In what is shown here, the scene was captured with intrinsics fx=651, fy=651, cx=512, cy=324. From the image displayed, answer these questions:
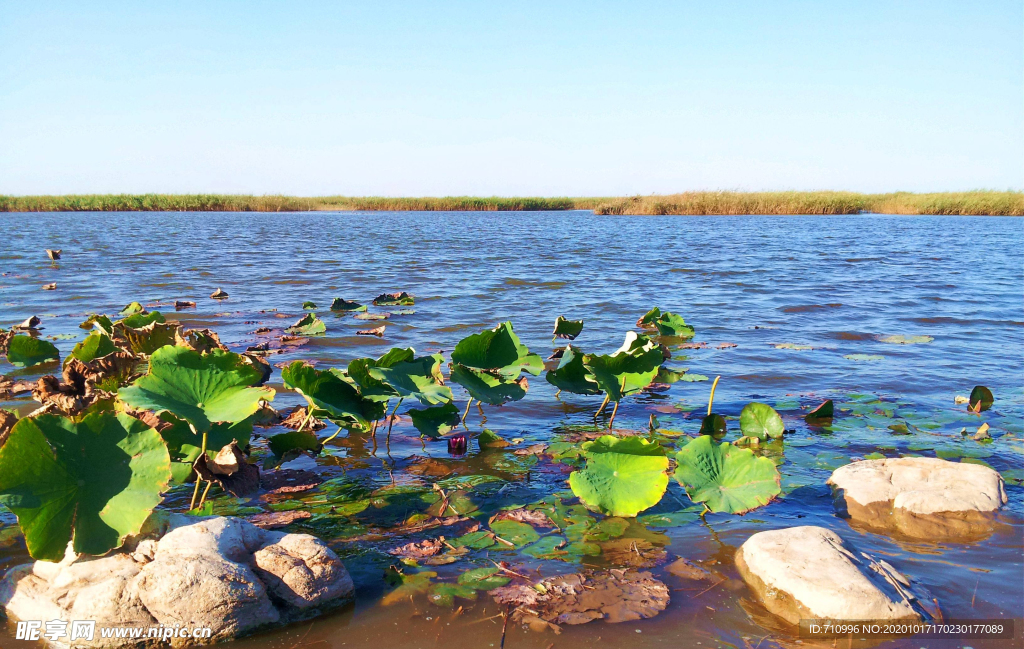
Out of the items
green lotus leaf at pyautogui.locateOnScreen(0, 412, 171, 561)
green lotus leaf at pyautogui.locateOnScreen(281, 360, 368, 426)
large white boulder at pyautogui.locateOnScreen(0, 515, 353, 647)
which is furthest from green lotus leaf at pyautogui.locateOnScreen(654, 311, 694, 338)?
green lotus leaf at pyautogui.locateOnScreen(0, 412, 171, 561)

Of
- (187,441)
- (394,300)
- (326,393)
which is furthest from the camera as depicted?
(394,300)

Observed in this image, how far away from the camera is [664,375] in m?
4.79

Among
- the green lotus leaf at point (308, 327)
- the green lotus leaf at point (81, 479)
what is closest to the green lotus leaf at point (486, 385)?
the green lotus leaf at point (81, 479)

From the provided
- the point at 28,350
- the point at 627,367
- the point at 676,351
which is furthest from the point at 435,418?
the point at 676,351

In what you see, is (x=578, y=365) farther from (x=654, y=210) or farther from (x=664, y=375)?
(x=654, y=210)

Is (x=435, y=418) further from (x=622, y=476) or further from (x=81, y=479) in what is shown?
(x=81, y=479)

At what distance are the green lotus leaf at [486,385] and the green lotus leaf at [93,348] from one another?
1.88 m

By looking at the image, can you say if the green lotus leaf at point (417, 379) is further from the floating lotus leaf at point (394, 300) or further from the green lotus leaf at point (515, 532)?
the floating lotus leaf at point (394, 300)

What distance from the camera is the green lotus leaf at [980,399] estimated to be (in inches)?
167

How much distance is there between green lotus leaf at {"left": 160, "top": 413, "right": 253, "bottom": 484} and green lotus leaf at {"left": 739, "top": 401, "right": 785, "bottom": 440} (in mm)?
2756

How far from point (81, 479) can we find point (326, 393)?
1.16m

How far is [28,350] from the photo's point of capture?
4531mm

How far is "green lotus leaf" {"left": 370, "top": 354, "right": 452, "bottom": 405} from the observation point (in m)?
3.11

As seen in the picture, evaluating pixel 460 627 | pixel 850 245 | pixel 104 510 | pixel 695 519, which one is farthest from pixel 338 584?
pixel 850 245
